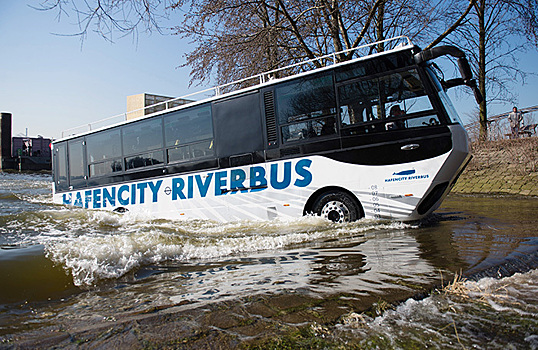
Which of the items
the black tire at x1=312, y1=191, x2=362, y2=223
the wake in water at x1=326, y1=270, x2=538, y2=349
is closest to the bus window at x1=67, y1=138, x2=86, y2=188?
the black tire at x1=312, y1=191, x2=362, y2=223

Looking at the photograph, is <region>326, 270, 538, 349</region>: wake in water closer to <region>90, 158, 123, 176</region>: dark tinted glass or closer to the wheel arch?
the wheel arch

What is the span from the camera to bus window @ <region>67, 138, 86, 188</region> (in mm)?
10953

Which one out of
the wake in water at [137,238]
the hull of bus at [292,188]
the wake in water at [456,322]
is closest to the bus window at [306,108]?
the hull of bus at [292,188]

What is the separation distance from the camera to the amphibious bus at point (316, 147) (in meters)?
5.75

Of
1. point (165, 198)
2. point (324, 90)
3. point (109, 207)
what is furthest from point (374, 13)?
point (109, 207)

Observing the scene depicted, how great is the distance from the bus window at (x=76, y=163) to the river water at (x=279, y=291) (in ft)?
19.1

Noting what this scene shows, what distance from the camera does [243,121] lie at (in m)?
7.52

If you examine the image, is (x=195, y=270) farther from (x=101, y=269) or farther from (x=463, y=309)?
(x=463, y=309)

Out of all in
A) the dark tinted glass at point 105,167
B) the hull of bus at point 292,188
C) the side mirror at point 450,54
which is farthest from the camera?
the dark tinted glass at point 105,167

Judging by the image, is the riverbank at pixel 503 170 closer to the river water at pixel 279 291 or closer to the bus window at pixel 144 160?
the river water at pixel 279 291

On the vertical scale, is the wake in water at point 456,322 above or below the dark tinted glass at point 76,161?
below

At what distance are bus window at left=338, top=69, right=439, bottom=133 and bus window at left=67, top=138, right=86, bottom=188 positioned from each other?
8332 mm

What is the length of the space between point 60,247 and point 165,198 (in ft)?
14.7

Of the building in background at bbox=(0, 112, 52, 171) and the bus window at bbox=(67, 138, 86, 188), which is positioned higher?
the building in background at bbox=(0, 112, 52, 171)
